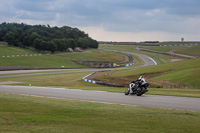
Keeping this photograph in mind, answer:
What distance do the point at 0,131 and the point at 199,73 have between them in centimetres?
3675

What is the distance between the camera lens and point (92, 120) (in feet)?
38.4

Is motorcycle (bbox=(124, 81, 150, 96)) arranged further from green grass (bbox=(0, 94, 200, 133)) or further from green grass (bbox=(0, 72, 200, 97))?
green grass (bbox=(0, 94, 200, 133))

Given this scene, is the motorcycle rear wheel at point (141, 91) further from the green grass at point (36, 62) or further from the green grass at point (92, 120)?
the green grass at point (36, 62)

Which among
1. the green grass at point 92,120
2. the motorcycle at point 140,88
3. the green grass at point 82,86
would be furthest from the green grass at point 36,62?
the green grass at point 92,120

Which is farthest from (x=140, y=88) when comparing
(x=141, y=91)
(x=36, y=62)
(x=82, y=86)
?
(x=36, y=62)

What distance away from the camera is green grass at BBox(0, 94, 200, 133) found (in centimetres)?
1008

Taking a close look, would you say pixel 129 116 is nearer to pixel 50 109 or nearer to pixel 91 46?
pixel 50 109

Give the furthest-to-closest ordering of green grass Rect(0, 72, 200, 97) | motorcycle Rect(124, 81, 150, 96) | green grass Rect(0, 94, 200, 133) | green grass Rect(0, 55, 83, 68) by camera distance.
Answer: green grass Rect(0, 55, 83, 68) → green grass Rect(0, 72, 200, 97) → motorcycle Rect(124, 81, 150, 96) → green grass Rect(0, 94, 200, 133)

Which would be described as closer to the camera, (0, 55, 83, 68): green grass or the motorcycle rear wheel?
the motorcycle rear wheel

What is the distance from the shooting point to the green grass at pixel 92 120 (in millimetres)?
10078

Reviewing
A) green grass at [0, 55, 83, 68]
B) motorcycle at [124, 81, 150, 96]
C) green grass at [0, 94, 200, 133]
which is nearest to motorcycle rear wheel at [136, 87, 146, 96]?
motorcycle at [124, 81, 150, 96]

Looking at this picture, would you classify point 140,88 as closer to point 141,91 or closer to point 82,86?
point 141,91

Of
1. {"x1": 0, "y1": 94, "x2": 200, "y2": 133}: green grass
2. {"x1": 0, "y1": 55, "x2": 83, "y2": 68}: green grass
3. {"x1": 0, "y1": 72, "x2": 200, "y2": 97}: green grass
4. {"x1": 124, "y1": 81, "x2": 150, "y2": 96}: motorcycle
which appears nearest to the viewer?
{"x1": 0, "y1": 94, "x2": 200, "y2": 133}: green grass

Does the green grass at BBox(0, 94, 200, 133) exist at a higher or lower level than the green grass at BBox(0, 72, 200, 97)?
higher
